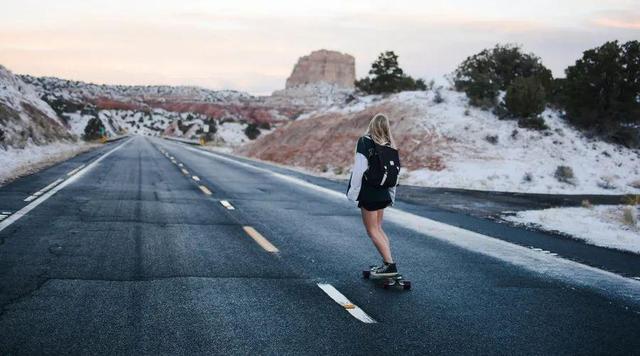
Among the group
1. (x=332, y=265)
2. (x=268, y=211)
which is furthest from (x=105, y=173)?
(x=332, y=265)

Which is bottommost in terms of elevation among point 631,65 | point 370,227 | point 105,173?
point 105,173

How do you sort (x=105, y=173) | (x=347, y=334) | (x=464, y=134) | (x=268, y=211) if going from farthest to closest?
(x=464, y=134)
(x=105, y=173)
(x=268, y=211)
(x=347, y=334)

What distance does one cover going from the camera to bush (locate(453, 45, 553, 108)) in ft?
100

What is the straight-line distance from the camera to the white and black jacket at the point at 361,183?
6.27 m

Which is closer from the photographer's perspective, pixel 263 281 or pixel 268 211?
pixel 263 281

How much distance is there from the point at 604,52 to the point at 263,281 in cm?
2394

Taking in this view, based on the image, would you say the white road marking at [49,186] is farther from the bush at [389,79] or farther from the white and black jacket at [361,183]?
the bush at [389,79]

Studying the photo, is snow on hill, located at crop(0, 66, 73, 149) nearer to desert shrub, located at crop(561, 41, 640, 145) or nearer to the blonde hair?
the blonde hair

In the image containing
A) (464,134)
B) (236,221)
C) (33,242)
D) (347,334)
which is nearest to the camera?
(347,334)

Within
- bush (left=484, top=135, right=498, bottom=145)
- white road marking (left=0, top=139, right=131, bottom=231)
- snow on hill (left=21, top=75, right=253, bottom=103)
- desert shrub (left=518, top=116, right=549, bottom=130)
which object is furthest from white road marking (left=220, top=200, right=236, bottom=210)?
snow on hill (left=21, top=75, right=253, bottom=103)

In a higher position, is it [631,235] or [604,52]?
[604,52]

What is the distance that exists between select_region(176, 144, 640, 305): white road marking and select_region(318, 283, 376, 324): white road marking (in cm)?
292

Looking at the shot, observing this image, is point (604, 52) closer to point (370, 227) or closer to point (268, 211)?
point (268, 211)

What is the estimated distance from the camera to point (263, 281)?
251 inches
